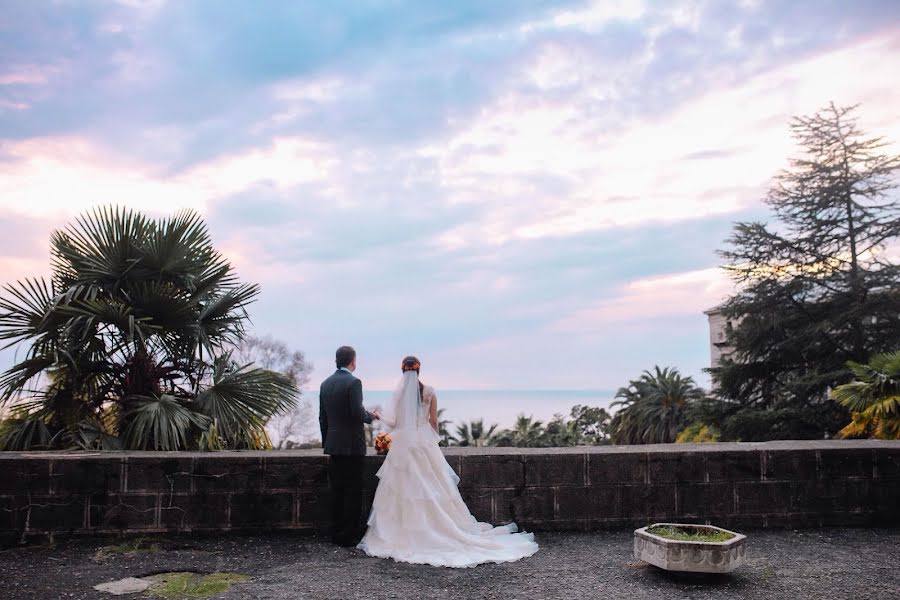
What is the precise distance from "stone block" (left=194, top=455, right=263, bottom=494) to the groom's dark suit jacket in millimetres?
646

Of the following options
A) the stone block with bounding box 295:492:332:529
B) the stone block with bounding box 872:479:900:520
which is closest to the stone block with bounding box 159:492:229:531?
the stone block with bounding box 295:492:332:529

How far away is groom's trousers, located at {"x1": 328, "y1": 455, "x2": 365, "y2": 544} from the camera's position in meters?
6.03

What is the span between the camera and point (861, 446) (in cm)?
685

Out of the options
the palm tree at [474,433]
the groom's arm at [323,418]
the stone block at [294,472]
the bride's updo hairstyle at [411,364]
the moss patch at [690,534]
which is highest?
the bride's updo hairstyle at [411,364]

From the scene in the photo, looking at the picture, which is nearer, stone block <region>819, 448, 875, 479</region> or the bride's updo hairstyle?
the bride's updo hairstyle

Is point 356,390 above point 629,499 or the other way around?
above

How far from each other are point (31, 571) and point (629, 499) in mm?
4514

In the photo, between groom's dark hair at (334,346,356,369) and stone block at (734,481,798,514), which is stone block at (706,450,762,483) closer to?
stone block at (734,481,798,514)

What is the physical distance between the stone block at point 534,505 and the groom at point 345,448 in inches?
51.9

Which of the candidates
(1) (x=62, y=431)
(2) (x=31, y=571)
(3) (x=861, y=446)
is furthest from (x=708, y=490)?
(1) (x=62, y=431)

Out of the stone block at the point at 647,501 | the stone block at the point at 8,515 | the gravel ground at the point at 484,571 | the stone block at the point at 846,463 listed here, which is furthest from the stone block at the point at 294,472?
the stone block at the point at 846,463

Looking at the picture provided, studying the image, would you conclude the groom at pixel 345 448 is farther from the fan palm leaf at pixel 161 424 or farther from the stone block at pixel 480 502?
the fan palm leaf at pixel 161 424

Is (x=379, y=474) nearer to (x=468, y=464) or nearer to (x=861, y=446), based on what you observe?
(x=468, y=464)

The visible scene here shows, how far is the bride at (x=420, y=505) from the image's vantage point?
5715mm
